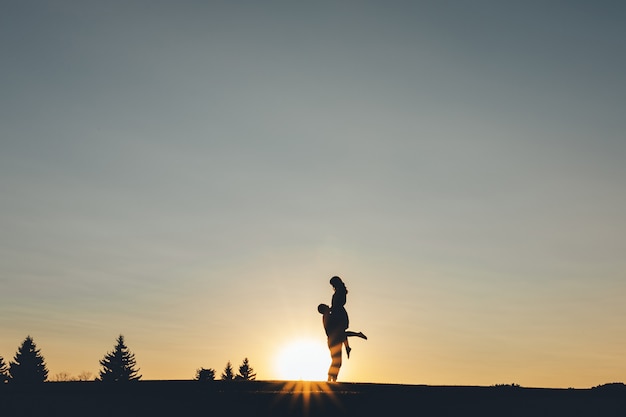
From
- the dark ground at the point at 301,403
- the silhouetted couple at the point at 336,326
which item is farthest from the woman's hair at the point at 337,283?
the dark ground at the point at 301,403

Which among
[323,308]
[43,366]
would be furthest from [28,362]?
[323,308]

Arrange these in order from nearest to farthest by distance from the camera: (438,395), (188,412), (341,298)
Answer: (188,412)
(438,395)
(341,298)

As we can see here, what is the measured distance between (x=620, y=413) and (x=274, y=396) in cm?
580

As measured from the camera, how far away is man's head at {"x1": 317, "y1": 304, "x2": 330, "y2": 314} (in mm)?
19203

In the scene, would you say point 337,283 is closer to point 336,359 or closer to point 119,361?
point 336,359

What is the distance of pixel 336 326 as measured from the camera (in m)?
19.0

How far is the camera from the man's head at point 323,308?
19203 millimetres

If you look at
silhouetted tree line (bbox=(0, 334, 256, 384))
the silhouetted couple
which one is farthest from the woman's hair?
silhouetted tree line (bbox=(0, 334, 256, 384))

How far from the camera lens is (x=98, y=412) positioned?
11430mm

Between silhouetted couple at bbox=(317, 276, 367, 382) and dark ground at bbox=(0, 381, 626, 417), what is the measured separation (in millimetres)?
5265

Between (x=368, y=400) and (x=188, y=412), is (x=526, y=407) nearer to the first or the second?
(x=368, y=400)

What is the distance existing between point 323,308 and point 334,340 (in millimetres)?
853

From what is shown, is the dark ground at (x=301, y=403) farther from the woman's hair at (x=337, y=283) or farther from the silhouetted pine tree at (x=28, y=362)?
the silhouetted pine tree at (x=28, y=362)

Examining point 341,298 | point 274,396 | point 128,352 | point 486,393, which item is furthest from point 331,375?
point 128,352
